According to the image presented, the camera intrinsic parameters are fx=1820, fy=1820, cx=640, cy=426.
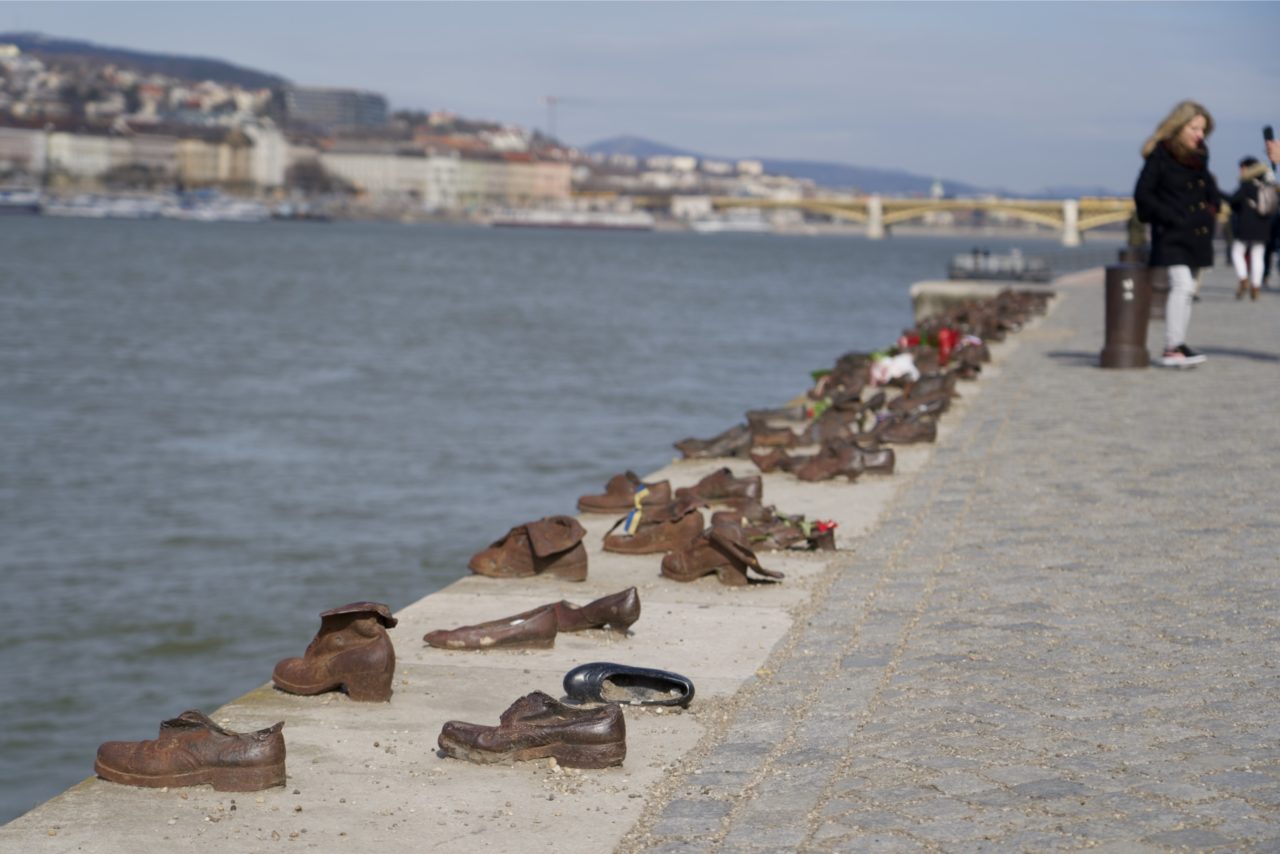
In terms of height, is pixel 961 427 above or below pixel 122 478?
above

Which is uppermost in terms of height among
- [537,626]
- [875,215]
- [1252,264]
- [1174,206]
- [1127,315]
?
[1174,206]

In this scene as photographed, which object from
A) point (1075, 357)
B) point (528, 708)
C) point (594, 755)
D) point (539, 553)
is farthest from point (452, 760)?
point (1075, 357)

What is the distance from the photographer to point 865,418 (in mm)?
11250

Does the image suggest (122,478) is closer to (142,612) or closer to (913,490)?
(142,612)

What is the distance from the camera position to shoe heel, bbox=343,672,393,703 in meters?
4.86

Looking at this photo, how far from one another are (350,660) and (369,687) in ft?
0.29

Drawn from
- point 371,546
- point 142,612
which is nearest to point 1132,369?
point 371,546

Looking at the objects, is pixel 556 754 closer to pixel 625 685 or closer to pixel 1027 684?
pixel 625 685

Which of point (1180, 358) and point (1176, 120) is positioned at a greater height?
point (1176, 120)

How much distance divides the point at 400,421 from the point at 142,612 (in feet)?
40.9

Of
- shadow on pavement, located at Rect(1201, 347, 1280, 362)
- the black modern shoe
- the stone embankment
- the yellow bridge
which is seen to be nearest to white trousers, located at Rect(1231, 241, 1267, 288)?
shadow on pavement, located at Rect(1201, 347, 1280, 362)

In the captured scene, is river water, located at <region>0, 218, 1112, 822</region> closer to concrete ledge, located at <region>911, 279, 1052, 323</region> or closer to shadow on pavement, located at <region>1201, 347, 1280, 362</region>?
concrete ledge, located at <region>911, 279, 1052, 323</region>

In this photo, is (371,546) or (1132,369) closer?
(371,546)

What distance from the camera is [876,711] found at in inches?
188
